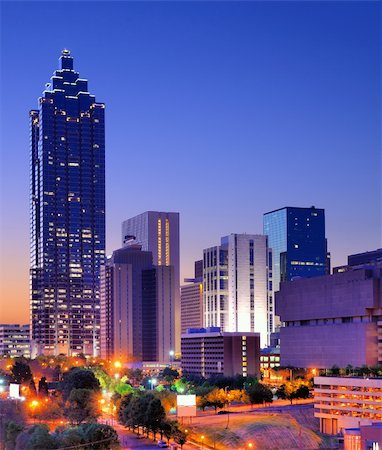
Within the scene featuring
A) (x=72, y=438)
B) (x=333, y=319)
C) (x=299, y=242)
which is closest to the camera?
(x=72, y=438)

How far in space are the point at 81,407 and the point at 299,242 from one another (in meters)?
87.5

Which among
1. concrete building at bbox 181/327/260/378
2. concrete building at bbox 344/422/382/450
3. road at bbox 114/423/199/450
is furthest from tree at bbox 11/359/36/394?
concrete building at bbox 344/422/382/450

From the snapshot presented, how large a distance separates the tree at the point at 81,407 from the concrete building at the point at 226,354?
27307 millimetres

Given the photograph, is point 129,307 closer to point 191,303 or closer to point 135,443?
point 191,303

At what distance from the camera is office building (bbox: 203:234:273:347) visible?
100375 millimetres

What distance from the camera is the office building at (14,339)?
136 metres

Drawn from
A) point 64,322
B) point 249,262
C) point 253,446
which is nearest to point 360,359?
point 253,446

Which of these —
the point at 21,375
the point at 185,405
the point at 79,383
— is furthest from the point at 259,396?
the point at 21,375

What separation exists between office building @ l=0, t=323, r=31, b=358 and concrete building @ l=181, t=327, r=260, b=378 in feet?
203

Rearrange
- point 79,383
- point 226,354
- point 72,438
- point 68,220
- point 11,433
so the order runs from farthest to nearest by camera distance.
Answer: point 68,220, point 226,354, point 79,383, point 11,433, point 72,438

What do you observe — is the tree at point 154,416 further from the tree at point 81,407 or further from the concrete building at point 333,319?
the concrete building at point 333,319

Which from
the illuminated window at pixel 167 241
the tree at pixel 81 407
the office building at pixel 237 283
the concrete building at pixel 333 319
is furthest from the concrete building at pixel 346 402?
the illuminated window at pixel 167 241

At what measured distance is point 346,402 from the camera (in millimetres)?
45750

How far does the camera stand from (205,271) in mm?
102750
